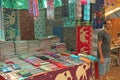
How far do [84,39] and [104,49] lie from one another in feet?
1.58

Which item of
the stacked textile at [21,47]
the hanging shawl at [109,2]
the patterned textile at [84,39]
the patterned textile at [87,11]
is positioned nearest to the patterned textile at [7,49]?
the stacked textile at [21,47]

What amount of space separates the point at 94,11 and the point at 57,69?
5.28 ft

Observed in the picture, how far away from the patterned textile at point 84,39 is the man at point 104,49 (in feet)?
1.25

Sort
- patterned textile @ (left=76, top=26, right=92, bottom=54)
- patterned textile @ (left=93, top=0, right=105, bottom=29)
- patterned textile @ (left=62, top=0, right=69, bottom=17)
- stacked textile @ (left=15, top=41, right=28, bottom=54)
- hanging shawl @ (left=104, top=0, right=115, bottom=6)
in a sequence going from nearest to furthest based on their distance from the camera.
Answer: stacked textile @ (left=15, top=41, right=28, bottom=54)
patterned textile @ (left=76, top=26, right=92, bottom=54)
patterned textile @ (left=62, top=0, right=69, bottom=17)
patterned textile @ (left=93, top=0, right=105, bottom=29)
hanging shawl @ (left=104, top=0, right=115, bottom=6)

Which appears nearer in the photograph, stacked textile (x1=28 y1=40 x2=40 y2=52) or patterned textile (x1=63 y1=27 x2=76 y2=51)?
stacked textile (x1=28 y1=40 x2=40 y2=52)

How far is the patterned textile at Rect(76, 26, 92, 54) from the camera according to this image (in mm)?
3891

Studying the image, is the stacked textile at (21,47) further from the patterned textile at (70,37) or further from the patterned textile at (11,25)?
the patterned textile at (70,37)

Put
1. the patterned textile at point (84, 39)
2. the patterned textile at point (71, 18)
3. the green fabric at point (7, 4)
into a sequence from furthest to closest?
the patterned textile at point (84, 39) → the patterned textile at point (71, 18) → the green fabric at point (7, 4)

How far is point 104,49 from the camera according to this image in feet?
11.8

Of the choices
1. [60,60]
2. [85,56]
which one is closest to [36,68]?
[60,60]

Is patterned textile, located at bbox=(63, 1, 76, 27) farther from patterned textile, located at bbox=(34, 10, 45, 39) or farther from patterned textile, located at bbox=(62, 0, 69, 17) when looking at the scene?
patterned textile, located at bbox=(34, 10, 45, 39)

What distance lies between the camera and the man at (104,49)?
3510 mm

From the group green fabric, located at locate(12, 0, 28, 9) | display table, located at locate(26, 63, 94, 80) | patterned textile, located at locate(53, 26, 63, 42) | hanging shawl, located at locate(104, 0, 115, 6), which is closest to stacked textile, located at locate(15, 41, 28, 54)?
green fabric, located at locate(12, 0, 28, 9)

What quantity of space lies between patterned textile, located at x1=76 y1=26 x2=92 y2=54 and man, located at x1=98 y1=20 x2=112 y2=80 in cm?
38
